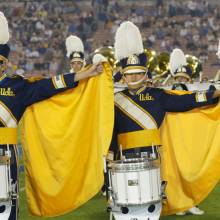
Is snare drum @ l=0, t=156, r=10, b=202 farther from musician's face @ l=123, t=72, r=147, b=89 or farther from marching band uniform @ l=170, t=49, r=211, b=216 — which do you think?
marching band uniform @ l=170, t=49, r=211, b=216

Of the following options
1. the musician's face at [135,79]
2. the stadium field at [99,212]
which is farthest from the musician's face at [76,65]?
the musician's face at [135,79]

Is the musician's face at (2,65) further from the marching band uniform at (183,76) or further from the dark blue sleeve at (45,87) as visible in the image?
the marching band uniform at (183,76)

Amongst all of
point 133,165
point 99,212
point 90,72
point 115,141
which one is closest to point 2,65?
point 90,72

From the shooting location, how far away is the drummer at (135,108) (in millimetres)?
5863

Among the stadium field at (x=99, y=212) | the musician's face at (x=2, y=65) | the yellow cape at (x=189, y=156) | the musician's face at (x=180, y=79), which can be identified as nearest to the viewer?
the musician's face at (x=2, y=65)

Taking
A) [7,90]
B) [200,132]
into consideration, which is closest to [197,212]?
[200,132]

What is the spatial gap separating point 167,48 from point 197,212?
69.4 feet

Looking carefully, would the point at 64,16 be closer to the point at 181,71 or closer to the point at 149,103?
the point at 181,71

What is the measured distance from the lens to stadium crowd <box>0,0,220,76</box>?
2769 centimetres

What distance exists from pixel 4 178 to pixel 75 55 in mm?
4869

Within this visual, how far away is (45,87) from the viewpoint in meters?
5.57

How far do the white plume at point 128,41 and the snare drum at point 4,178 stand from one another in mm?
1437

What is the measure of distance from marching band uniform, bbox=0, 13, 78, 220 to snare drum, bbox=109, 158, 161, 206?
0.78 meters

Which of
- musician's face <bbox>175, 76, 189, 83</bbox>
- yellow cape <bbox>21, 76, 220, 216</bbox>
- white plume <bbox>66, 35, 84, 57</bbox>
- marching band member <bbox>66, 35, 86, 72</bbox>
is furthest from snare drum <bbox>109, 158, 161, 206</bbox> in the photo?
white plume <bbox>66, 35, 84, 57</bbox>
